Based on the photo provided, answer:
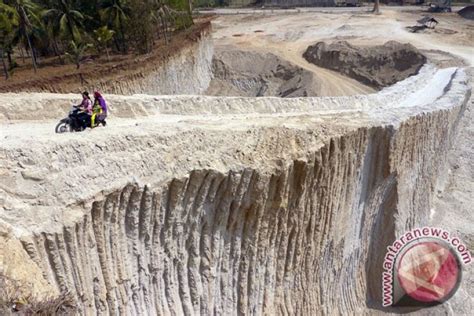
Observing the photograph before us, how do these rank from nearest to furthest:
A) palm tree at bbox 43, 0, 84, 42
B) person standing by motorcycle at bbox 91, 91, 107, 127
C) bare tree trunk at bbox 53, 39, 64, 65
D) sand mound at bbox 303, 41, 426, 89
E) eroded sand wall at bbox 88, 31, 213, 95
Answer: person standing by motorcycle at bbox 91, 91, 107, 127
eroded sand wall at bbox 88, 31, 213, 95
palm tree at bbox 43, 0, 84, 42
bare tree trunk at bbox 53, 39, 64, 65
sand mound at bbox 303, 41, 426, 89

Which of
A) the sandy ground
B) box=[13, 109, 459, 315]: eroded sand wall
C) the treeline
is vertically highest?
the treeline

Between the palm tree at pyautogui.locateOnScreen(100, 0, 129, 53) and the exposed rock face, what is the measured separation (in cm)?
1758

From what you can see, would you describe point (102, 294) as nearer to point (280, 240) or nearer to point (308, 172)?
point (280, 240)

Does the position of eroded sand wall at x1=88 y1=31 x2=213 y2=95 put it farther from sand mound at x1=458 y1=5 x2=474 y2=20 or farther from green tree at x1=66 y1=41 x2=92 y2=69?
sand mound at x1=458 y1=5 x2=474 y2=20

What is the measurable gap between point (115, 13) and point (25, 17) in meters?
6.46

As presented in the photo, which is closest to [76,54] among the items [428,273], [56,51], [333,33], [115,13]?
[115,13]

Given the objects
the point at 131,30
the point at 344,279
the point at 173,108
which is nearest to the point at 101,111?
the point at 173,108

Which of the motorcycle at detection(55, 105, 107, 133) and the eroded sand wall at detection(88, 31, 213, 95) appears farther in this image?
the eroded sand wall at detection(88, 31, 213, 95)

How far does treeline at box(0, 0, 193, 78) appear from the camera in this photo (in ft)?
80.9

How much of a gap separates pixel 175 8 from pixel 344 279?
1231 inches

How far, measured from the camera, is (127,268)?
30.8 ft

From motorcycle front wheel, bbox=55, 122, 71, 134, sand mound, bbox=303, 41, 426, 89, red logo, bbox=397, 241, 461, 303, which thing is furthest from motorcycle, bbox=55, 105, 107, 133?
sand mound, bbox=303, 41, 426, 89

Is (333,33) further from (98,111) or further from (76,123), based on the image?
(76,123)

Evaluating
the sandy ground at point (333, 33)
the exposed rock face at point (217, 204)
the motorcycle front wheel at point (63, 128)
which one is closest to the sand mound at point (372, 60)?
the sandy ground at point (333, 33)
